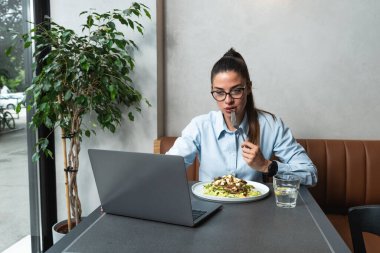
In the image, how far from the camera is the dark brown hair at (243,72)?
5.52 ft

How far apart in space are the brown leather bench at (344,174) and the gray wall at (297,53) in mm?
198

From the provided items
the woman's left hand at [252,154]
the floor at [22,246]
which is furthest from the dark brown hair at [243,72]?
the floor at [22,246]

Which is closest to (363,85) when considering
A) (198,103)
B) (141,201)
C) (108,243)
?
(198,103)

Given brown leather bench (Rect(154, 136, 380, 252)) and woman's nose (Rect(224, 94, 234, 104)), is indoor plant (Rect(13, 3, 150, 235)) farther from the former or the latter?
woman's nose (Rect(224, 94, 234, 104))

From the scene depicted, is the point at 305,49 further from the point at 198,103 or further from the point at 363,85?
the point at 198,103

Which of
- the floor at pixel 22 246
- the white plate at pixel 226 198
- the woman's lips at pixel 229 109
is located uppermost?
Result: the woman's lips at pixel 229 109

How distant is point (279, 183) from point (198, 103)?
1.44 meters

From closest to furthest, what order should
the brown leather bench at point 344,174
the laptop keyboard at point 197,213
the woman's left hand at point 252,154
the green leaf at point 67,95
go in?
the laptop keyboard at point 197,213 < the woman's left hand at point 252,154 < the green leaf at point 67,95 < the brown leather bench at point 344,174

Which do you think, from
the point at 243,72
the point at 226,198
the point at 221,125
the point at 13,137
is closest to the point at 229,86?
the point at 243,72

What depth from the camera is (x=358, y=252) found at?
128 cm

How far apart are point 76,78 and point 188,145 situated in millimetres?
838

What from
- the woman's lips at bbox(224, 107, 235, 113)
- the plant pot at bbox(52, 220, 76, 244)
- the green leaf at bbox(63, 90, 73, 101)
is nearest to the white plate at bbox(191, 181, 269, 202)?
the woman's lips at bbox(224, 107, 235, 113)

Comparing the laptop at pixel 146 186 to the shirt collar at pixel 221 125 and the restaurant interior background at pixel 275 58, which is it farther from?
the restaurant interior background at pixel 275 58

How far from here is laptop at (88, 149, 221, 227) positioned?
39.1 inches
